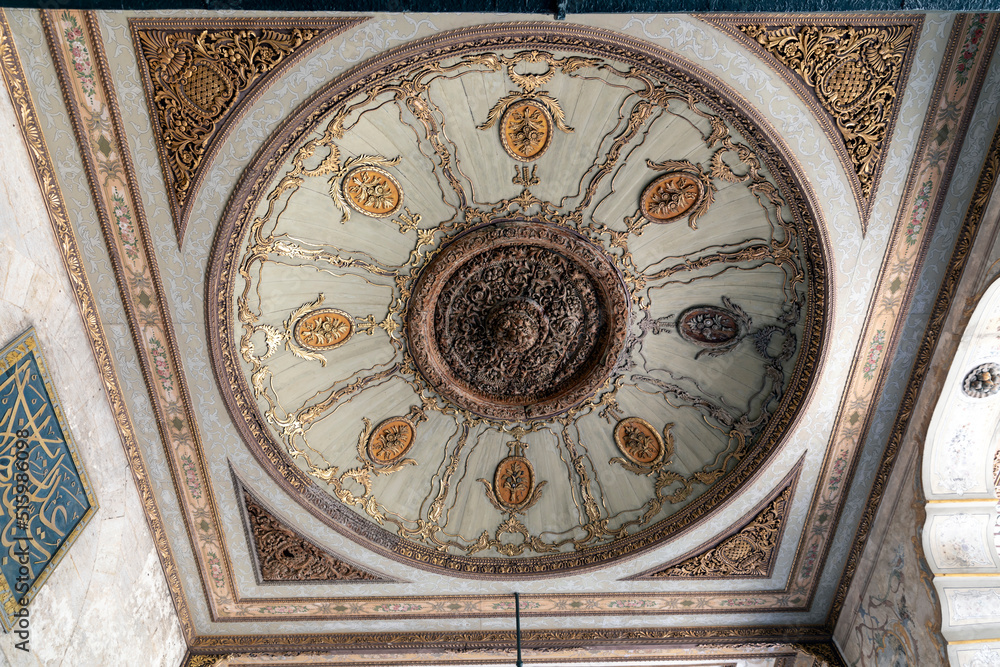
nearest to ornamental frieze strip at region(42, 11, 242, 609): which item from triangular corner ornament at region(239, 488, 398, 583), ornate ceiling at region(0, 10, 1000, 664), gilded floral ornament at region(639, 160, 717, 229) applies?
ornate ceiling at region(0, 10, 1000, 664)

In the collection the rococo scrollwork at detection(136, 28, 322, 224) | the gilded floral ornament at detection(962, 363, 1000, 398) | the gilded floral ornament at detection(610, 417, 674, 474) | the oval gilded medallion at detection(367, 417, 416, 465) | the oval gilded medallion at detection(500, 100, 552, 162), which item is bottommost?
the gilded floral ornament at detection(610, 417, 674, 474)

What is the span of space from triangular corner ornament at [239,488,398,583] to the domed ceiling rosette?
399 mm

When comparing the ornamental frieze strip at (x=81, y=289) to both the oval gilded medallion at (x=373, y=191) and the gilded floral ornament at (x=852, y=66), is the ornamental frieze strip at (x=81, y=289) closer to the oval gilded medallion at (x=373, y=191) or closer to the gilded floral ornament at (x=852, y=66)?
the oval gilded medallion at (x=373, y=191)

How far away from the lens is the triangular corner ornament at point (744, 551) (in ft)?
19.8

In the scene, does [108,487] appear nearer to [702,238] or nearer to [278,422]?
[278,422]

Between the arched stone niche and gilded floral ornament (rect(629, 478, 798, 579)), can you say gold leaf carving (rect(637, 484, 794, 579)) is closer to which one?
gilded floral ornament (rect(629, 478, 798, 579))

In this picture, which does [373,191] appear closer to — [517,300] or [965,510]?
[517,300]

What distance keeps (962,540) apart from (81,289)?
7401mm

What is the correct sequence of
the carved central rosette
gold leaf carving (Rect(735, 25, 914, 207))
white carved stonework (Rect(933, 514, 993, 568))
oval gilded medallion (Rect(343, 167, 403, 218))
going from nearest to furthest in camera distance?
gold leaf carving (Rect(735, 25, 914, 207)) < oval gilded medallion (Rect(343, 167, 403, 218)) < white carved stonework (Rect(933, 514, 993, 568)) < the carved central rosette

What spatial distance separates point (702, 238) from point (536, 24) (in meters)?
2.19

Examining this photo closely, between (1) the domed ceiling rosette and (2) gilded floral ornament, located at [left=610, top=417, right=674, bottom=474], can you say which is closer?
(1) the domed ceiling rosette

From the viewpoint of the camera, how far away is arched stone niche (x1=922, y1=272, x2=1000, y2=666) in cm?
501

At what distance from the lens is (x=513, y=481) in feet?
20.5

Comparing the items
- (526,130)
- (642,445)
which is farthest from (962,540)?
(526,130)
